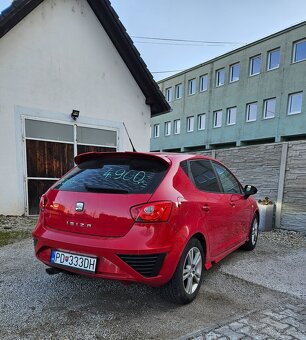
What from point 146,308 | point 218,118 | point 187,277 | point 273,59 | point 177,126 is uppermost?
point 273,59

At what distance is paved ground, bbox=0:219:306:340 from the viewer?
8.18ft

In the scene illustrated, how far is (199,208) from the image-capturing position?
3.18 metres

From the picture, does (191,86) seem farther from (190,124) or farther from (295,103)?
(295,103)

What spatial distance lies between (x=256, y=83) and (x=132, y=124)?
55.6ft

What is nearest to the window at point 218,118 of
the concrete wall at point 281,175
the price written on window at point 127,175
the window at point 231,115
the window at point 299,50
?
the window at point 231,115

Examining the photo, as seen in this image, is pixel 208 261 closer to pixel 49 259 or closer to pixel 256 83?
pixel 49 259

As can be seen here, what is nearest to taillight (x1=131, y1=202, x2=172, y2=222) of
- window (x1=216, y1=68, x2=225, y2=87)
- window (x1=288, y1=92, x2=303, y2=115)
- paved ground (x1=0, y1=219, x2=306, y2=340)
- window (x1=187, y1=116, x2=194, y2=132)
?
paved ground (x1=0, y1=219, x2=306, y2=340)

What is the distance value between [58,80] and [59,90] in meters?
0.28

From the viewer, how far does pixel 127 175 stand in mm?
2939

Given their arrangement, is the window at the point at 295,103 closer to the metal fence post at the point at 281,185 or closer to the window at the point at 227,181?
the metal fence post at the point at 281,185

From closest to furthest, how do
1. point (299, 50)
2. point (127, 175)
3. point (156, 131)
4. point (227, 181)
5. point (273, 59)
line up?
1. point (127, 175)
2. point (227, 181)
3. point (299, 50)
4. point (273, 59)
5. point (156, 131)

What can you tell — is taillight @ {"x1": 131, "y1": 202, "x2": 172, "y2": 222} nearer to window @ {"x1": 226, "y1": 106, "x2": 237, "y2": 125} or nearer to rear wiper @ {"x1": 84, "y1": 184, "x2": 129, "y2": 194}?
rear wiper @ {"x1": 84, "y1": 184, "x2": 129, "y2": 194}

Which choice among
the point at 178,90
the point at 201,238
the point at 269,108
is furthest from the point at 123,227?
the point at 178,90

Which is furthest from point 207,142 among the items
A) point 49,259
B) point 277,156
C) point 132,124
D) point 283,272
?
point 49,259
